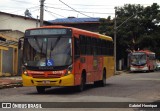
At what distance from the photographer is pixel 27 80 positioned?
20.0 meters

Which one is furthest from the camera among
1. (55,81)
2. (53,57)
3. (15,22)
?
(15,22)

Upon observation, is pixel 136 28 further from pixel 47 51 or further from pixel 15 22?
pixel 47 51

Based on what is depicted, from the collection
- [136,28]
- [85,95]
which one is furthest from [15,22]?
[85,95]

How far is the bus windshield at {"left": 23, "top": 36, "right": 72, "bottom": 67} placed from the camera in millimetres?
19750

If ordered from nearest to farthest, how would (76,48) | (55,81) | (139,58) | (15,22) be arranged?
(55,81)
(76,48)
(15,22)
(139,58)

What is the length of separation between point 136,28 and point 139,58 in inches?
244

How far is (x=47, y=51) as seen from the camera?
1988 cm

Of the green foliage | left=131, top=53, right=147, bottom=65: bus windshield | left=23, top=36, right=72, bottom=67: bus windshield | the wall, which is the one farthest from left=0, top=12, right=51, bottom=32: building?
left=23, top=36, right=72, bottom=67: bus windshield

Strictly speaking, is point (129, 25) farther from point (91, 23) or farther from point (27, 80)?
point (27, 80)

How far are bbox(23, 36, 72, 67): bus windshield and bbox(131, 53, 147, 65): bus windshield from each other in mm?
40180

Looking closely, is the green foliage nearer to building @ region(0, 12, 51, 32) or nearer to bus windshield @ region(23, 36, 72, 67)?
building @ region(0, 12, 51, 32)

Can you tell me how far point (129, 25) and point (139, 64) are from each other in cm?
773

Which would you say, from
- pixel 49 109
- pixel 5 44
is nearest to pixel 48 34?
pixel 49 109

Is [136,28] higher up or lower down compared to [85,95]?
higher up
